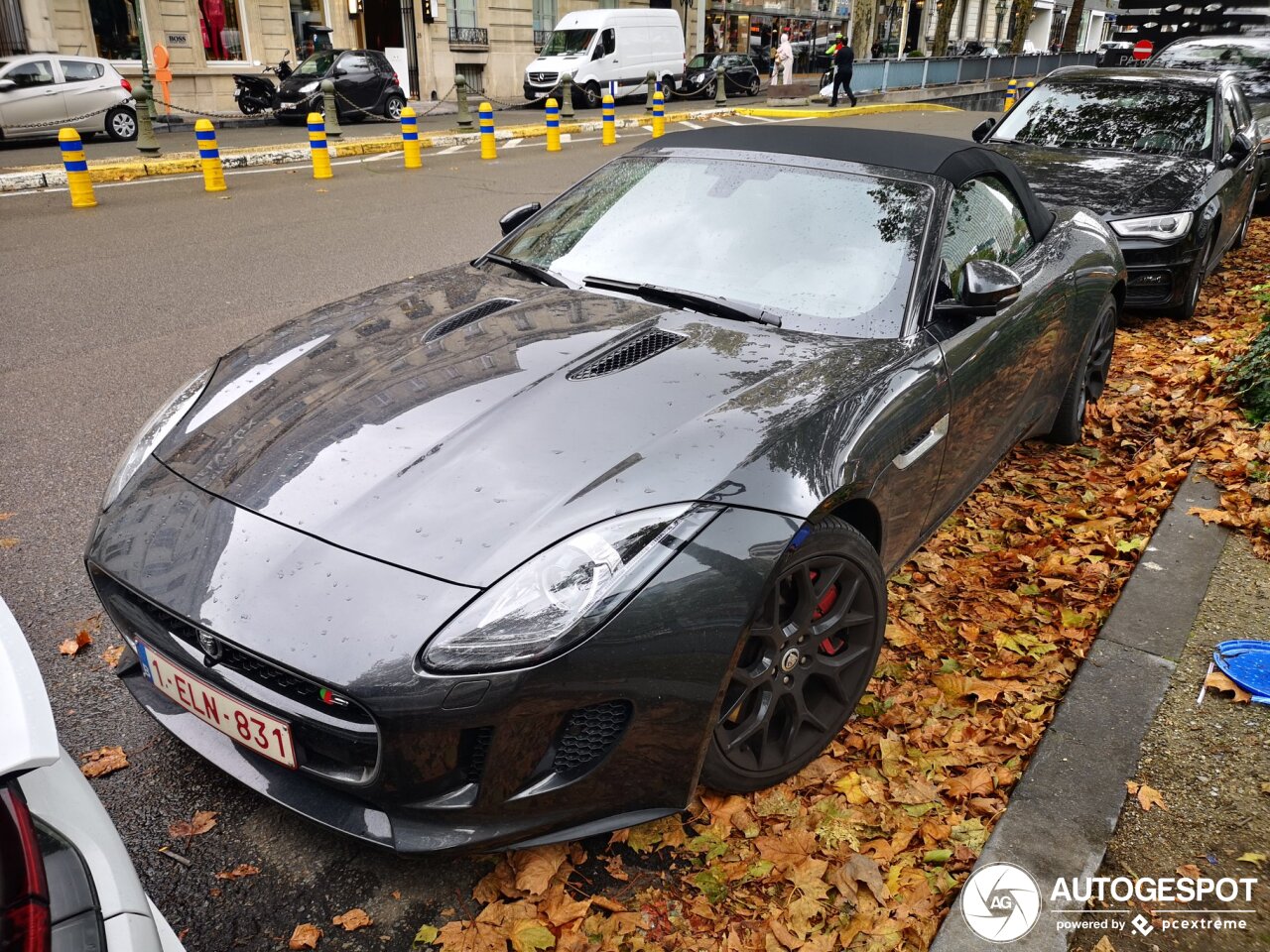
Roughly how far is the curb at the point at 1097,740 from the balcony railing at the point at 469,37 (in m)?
29.9

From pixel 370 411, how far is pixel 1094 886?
2.12 metres

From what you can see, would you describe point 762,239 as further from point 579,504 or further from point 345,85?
point 345,85

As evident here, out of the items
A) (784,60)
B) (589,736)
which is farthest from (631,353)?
(784,60)

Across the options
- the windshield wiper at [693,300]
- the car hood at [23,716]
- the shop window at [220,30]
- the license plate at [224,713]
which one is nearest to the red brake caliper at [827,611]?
the windshield wiper at [693,300]

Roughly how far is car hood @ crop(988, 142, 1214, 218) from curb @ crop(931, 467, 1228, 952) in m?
3.18

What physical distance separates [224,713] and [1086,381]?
4307mm

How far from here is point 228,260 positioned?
27.3 ft

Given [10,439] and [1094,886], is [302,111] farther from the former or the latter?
[1094,886]

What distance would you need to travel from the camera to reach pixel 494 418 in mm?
2432

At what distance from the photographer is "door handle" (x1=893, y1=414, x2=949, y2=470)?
275cm

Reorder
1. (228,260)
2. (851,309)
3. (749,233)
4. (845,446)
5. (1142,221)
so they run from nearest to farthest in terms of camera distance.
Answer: (845,446)
(851,309)
(749,233)
(1142,221)
(228,260)

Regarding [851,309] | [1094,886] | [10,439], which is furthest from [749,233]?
[10,439]

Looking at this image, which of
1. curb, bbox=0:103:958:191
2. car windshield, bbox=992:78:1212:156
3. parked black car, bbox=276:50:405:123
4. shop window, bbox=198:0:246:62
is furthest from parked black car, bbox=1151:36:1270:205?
shop window, bbox=198:0:246:62

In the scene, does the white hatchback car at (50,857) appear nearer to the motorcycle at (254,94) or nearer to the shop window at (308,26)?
the motorcycle at (254,94)
